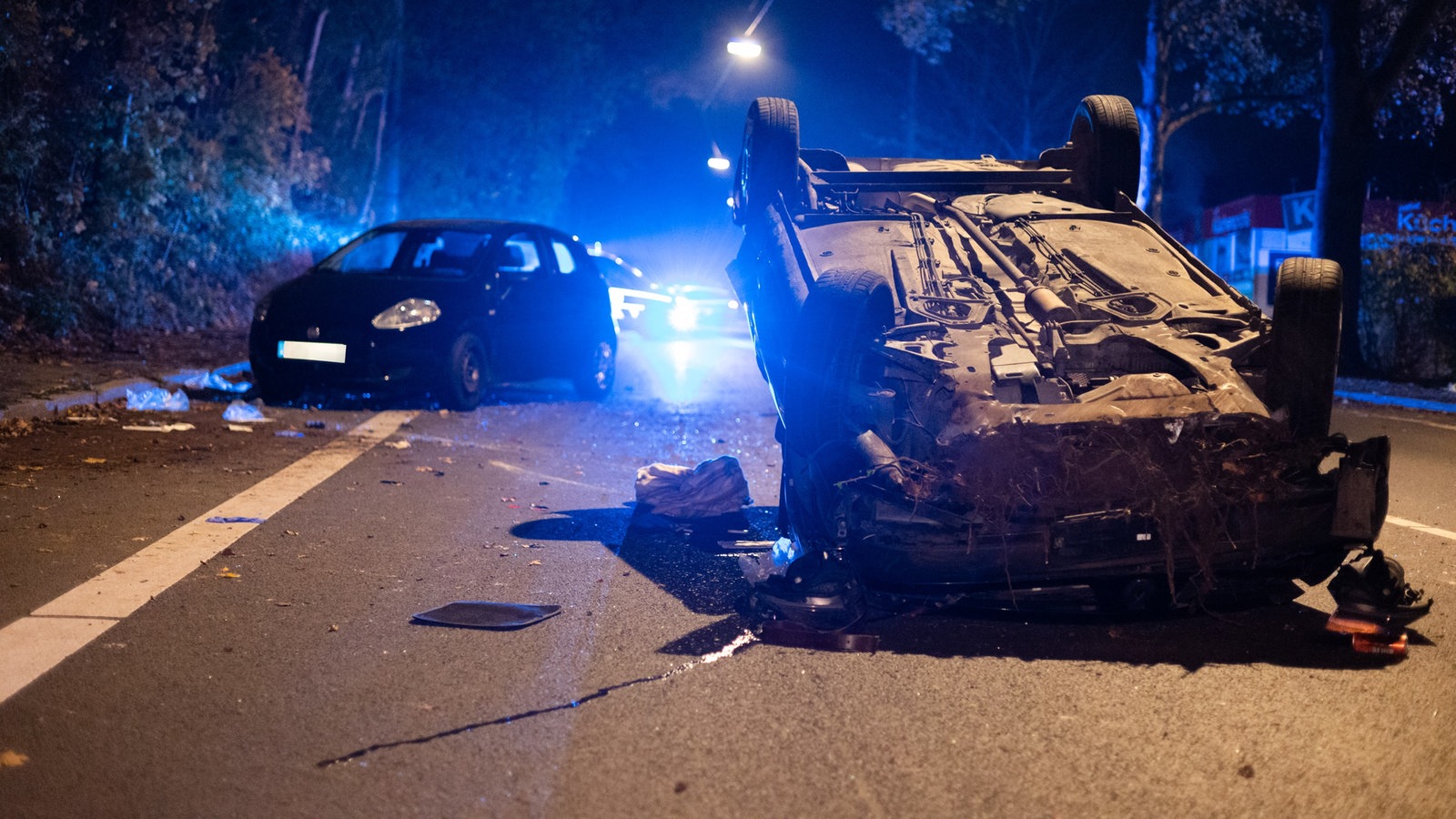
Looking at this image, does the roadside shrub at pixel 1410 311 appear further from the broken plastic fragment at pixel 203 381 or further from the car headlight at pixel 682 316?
the broken plastic fragment at pixel 203 381

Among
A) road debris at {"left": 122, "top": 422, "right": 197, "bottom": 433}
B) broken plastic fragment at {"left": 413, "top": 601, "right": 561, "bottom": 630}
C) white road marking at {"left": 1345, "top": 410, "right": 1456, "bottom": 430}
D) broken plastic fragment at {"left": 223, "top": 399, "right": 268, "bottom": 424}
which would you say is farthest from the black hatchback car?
white road marking at {"left": 1345, "top": 410, "right": 1456, "bottom": 430}

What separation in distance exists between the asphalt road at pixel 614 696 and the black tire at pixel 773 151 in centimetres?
209

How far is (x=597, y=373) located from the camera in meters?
14.0

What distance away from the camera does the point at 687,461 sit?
9.70 metres

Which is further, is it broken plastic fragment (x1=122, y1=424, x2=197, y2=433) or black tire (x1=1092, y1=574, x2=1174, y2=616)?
broken plastic fragment (x1=122, y1=424, x2=197, y2=433)

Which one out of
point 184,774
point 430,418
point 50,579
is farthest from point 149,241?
point 184,774

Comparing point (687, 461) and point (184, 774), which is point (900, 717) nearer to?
point (184, 774)

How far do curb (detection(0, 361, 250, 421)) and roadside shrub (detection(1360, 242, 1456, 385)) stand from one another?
15978 mm

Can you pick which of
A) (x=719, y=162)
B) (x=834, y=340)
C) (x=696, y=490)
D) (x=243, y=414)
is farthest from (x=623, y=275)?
(x=719, y=162)

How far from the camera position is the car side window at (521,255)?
12977 mm

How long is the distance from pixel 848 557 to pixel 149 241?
55.2 feet

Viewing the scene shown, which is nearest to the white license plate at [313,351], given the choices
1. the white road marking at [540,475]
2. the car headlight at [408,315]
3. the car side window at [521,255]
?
the car headlight at [408,315]

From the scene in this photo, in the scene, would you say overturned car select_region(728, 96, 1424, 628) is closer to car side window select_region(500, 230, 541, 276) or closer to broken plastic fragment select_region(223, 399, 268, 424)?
broken plastic fragment select_region(223, 399, 268, 424)

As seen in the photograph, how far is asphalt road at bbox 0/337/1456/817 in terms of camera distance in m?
3.57
